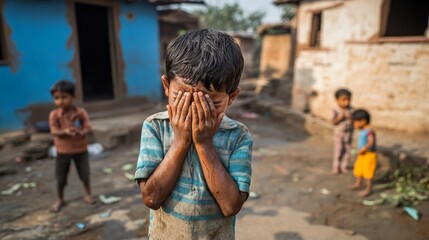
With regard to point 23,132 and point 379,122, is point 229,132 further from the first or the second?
point 379,122

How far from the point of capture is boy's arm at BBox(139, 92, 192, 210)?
3.51 feet

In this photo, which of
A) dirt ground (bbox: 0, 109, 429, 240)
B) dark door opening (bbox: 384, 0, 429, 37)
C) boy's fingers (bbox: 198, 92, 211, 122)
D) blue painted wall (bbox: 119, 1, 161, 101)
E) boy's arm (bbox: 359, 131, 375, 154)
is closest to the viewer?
boy's fingers (bbox: 198, 92, 211, 122)

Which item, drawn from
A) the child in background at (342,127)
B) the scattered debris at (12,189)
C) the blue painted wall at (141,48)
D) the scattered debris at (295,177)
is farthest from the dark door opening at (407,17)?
the scattered debris at (12,189)

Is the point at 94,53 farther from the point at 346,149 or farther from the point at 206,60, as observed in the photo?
the point at 206,60

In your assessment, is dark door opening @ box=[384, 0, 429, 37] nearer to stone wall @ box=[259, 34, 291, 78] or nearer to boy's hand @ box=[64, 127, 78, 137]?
boy's hand @ box=[64, 127, 78, 137]

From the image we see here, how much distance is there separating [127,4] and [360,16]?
574cm

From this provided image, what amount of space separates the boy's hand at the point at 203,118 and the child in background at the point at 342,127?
4.13 meters

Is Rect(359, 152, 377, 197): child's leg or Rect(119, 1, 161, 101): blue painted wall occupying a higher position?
Rect(119, 1, 161, 101): blue painted wall

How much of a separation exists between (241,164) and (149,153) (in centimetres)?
39

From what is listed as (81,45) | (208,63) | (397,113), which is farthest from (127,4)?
(208,63)

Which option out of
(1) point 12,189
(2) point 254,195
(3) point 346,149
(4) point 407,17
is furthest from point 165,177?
(4) point 407,17

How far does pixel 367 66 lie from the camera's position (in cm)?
678

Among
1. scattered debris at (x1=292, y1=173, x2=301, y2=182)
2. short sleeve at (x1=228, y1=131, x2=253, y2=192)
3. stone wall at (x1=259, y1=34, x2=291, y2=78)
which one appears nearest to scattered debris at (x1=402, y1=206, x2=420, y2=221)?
scattered debris at (x1=292, y1=173, x2=301, y2=182)

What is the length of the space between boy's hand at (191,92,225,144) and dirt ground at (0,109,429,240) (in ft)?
7.56
